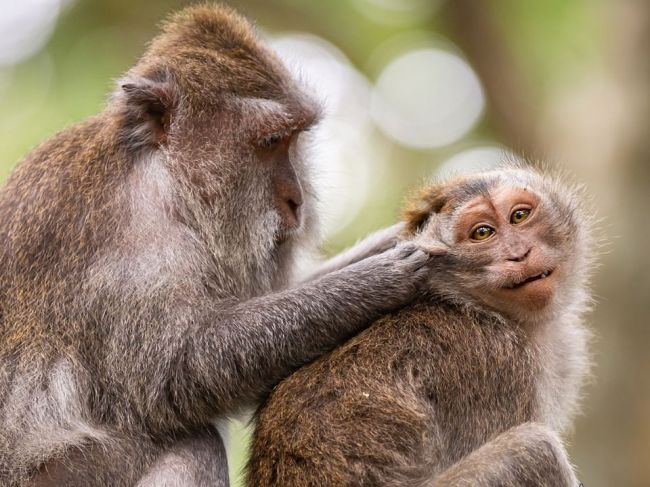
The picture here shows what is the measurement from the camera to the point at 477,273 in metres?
5.24

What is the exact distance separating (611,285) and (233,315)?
668 cm

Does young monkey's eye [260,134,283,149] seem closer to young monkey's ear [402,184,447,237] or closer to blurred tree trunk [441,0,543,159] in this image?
young monkey's ear [402,184,447,237]

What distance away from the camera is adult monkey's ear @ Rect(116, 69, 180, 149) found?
6.01 meters

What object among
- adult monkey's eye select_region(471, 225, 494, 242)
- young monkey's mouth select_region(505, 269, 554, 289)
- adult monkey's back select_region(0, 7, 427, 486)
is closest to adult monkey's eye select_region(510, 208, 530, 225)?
adult monkey's eye select_region(471, 225, 494, 242)

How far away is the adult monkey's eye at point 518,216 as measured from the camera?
5.27 metres

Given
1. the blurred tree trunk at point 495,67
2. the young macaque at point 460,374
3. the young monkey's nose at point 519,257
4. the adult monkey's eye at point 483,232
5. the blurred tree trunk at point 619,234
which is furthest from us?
the blurred tree trunk at point 495,67

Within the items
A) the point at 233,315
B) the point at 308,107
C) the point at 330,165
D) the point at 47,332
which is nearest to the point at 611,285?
the point at 330,165

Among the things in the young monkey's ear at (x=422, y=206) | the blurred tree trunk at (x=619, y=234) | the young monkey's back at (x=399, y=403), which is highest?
the young monkey's ear at (x=422, y=206)

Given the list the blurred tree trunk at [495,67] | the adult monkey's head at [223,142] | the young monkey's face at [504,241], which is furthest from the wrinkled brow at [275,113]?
the blurred tree trunk at [495,67]

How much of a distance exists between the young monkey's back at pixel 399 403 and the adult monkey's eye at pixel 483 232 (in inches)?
17.5

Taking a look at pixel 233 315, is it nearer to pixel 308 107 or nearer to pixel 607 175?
pixel 308 107

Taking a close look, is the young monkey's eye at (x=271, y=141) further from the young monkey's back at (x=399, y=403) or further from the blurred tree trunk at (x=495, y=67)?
the blurred tree trunk at (x=495, y=67)

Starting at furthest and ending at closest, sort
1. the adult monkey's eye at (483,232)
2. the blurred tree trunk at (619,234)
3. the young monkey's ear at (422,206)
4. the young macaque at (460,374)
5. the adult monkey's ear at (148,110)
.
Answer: the blurred tree trunk at (619,234) → the adult monkey's ear at (148,110) → the young monkey's ear at (422,206) → the adult monkey's eye at (483,232) → the young macaque at (460,374)

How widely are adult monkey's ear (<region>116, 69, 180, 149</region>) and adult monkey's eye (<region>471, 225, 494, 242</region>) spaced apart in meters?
2.26
